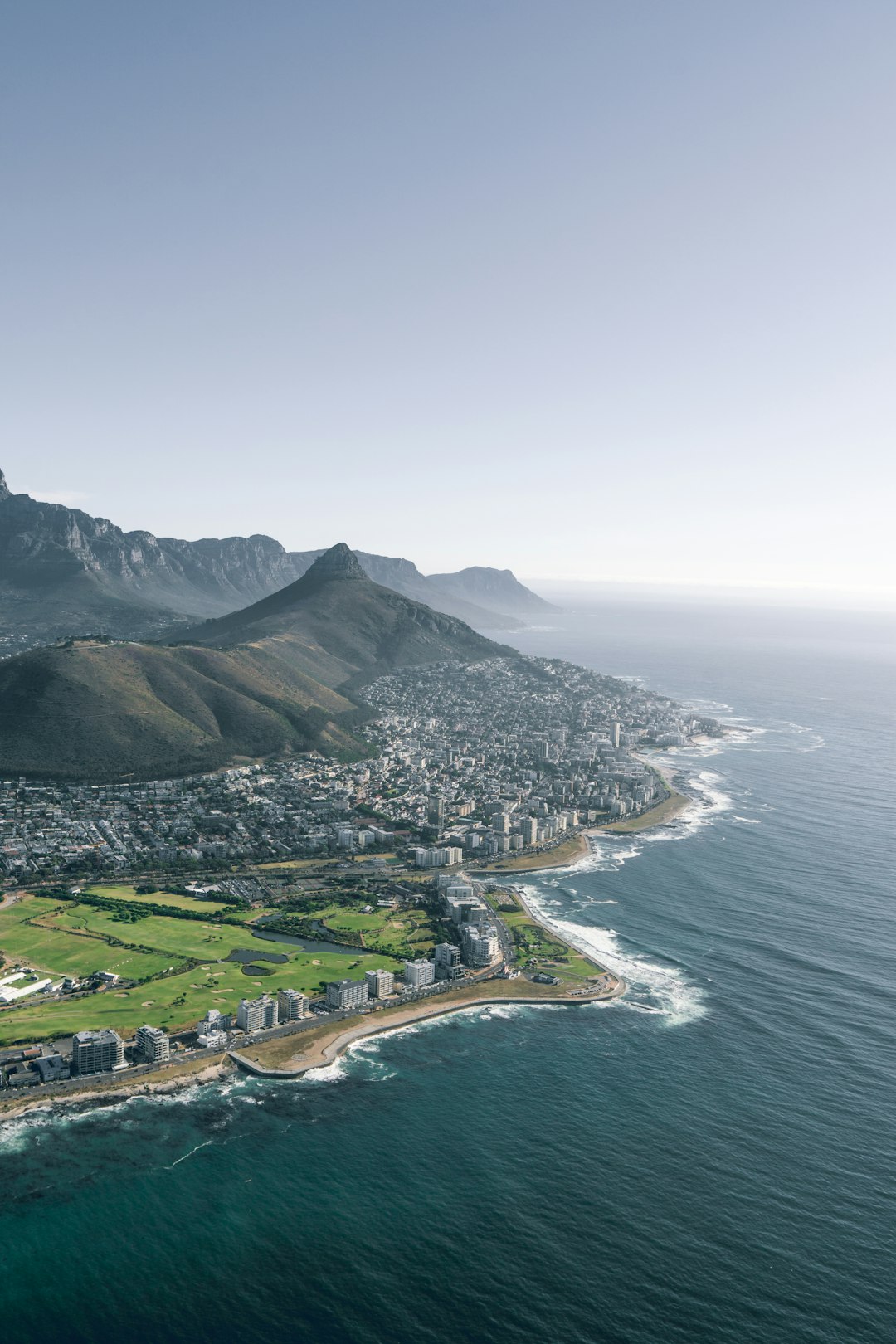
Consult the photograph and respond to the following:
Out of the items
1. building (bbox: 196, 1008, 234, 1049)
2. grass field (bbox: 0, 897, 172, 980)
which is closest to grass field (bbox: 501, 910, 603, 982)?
building (bbox: 196, 1008, 234, 1049)

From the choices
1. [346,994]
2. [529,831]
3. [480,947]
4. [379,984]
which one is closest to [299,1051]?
[346,994]

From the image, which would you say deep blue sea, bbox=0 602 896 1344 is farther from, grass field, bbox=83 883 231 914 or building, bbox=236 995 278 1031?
grass field, bbox=83 883 231 914

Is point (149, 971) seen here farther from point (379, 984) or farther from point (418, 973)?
point (418, 973)

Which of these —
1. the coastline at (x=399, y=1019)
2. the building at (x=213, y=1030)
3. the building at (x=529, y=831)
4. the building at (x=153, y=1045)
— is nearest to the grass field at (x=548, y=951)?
the coastline at (x=399, y=1019)

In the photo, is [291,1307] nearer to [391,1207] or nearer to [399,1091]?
[391,1207]

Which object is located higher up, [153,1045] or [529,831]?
[529,831]

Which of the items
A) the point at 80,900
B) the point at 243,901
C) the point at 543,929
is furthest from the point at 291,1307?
the point at 80,900
